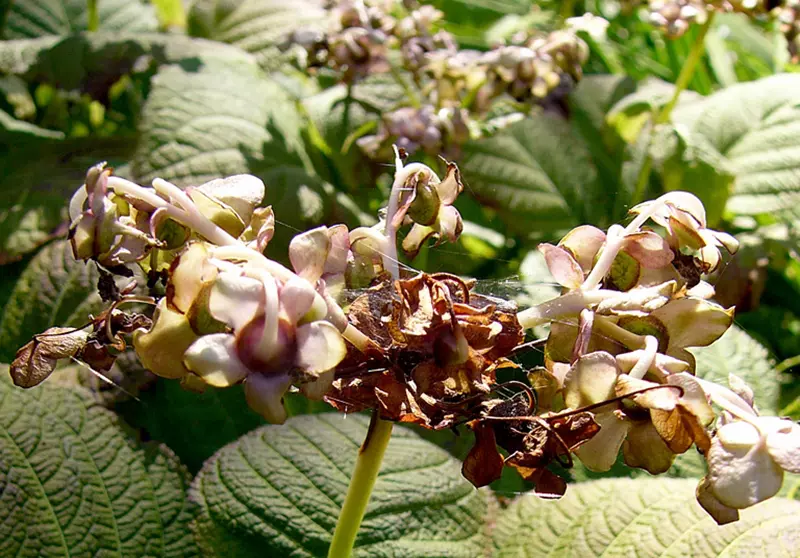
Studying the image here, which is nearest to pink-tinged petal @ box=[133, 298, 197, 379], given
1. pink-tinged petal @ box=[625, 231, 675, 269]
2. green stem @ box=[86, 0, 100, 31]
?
pink-tinged petal @ box=[625, 231, 675, 269]

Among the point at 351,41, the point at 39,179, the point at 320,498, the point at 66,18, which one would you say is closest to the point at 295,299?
the point at 320,498

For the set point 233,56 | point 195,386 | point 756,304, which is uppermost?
point 195,386

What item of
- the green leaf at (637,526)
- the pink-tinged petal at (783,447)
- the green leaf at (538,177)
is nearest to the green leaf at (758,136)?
the green leaf at (538,177)

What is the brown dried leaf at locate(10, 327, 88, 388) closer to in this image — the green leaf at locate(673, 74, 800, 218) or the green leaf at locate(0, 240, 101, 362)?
the green leaf at locate(0, 240, 101, 362)

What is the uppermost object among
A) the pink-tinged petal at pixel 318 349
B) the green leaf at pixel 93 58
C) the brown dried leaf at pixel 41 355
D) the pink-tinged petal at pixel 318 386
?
the pink-tinged petal at pixel 318 349

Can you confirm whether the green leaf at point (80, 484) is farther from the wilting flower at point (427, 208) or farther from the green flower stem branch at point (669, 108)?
the green flower stem branch at point (669, 108)

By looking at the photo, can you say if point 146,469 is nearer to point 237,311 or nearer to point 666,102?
point 237,311

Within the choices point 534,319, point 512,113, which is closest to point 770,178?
point 512,113
